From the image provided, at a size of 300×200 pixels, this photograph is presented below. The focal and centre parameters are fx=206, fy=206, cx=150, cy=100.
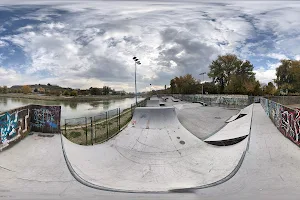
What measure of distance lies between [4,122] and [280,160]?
1163 cm

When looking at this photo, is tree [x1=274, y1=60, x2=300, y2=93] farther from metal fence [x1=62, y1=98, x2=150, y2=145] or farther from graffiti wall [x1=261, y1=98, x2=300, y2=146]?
metal fence [x1=62, y1=98, x2=150, y2=145]

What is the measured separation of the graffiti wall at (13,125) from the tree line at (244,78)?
2139 inches

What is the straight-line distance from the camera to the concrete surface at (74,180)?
A: 19.3 feet

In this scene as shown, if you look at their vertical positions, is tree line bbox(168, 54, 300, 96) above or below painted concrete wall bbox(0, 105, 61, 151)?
above

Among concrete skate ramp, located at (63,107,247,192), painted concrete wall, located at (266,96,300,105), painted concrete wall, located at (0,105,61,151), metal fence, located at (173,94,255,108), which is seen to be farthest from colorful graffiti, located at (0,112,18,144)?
metal fence, located at (173,94,255,108)

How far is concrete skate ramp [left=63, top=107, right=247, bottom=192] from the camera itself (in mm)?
7395

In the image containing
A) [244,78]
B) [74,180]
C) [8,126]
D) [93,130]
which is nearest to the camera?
[74,180]

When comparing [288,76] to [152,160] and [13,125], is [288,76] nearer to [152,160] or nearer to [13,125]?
[152,160]

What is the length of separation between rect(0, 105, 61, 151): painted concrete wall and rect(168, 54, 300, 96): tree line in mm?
53182

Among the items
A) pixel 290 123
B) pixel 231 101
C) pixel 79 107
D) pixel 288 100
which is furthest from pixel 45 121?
pixel 79 107

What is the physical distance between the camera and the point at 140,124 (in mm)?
15492

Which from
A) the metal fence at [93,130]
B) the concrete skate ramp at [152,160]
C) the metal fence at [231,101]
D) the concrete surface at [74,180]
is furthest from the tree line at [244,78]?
the concrete surface at [74,180]

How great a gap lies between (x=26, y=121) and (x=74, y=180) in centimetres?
588

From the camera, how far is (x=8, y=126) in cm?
925
